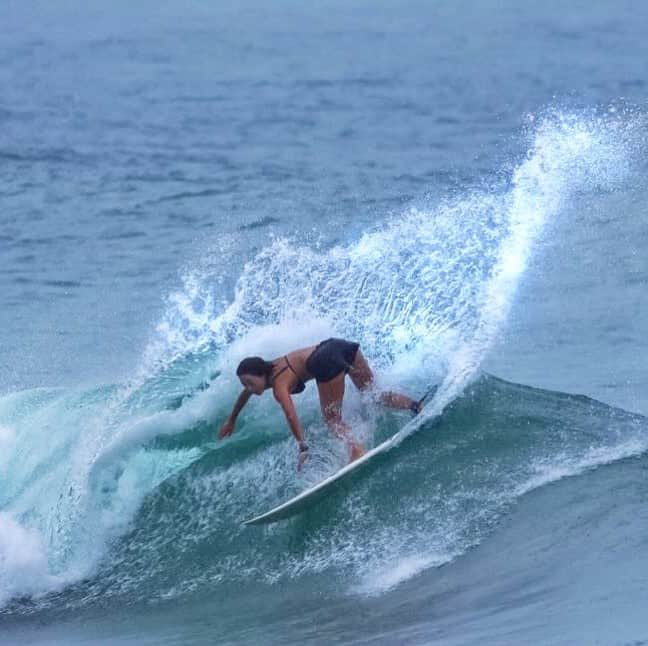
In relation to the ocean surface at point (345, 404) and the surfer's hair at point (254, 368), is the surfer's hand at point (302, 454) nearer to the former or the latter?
the ocean surface at point (345, 404)

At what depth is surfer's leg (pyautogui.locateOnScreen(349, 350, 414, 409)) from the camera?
38.0ft

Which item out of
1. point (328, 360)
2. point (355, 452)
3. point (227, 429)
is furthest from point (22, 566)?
point (328, 360)

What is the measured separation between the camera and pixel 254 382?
35.7 feet

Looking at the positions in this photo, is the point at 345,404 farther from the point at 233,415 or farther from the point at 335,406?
the point at 233,415

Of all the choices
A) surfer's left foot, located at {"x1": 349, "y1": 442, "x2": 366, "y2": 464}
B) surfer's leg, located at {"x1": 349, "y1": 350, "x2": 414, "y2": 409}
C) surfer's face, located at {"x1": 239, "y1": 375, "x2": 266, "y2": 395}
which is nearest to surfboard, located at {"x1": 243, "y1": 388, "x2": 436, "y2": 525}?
surfer's left foot, located at {"x1": 349, "y1": 442, "x2": 366, "y2": 464}

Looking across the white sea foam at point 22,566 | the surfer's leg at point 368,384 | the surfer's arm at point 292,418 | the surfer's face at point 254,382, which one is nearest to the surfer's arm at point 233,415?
the surfer's face at point 254,382

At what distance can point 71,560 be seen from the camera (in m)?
11.1

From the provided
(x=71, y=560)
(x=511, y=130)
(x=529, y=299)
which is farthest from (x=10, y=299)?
(x=511, y=130)

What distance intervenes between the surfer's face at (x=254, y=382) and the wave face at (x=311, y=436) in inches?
32.2

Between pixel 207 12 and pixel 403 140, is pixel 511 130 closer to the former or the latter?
pixel 403 140

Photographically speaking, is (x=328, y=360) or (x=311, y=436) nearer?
(x=328, y=360)

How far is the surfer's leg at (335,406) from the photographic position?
11.2 m

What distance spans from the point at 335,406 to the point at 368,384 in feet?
1.62

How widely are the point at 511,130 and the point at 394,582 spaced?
19.8 metres
